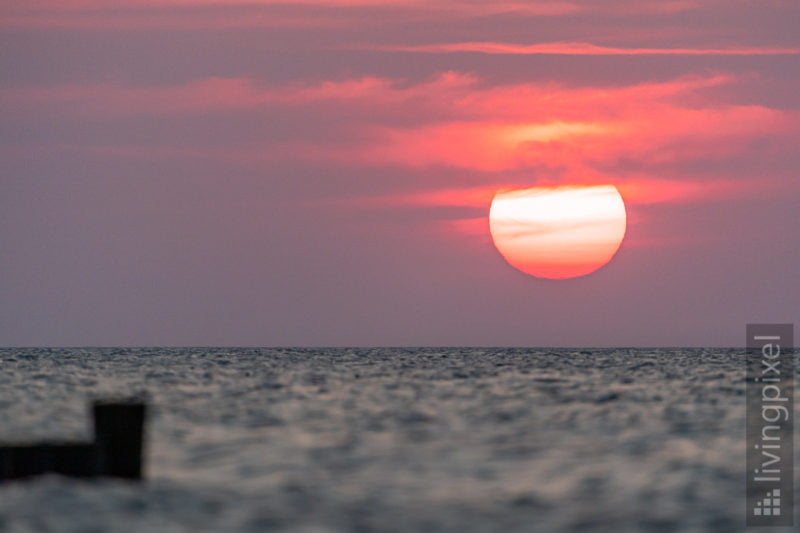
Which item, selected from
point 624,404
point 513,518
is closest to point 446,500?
point 513,518

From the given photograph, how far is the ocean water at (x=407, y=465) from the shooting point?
58.3 ft

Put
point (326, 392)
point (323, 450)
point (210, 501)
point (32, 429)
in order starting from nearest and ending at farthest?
1. point (210, 501)
2. point (323, 450)
3. point (32, 429)
4. point (326, 392)

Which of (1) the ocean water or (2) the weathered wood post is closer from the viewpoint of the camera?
(1) the ocean water

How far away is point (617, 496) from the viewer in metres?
19.6

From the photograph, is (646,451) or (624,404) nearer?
(646,451)

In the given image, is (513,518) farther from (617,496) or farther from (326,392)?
(326,392)

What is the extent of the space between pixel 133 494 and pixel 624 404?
2168 cm

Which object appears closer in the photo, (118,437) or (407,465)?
(118,437)

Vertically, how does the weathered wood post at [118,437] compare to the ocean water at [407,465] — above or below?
above

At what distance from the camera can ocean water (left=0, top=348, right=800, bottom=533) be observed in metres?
17.8

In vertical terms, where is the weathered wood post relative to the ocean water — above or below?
above

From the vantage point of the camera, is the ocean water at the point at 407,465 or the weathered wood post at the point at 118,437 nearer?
the ocean water at the point at 407,465

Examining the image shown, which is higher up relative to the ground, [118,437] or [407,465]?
[118,437]

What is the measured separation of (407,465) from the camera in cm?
2297
